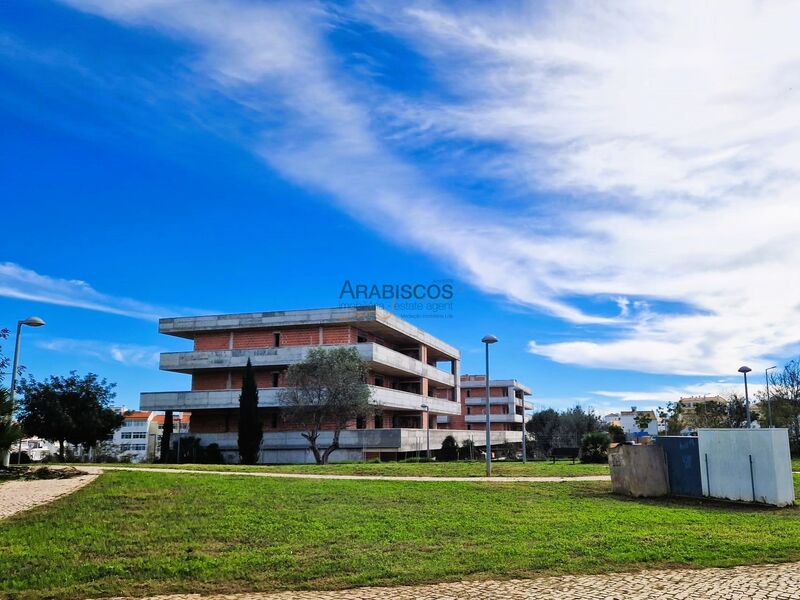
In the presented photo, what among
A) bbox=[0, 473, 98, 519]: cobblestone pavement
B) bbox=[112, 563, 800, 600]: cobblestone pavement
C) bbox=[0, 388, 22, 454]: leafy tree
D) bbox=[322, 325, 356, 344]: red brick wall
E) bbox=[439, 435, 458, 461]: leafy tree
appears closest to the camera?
bbox=[112, 563, 800, 600]: cobblestone pavement

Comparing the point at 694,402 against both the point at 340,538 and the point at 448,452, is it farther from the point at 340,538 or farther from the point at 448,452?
the point at 340,538

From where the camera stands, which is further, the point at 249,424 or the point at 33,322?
the point at 249,424

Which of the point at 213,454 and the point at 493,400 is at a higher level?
the point at 493,400

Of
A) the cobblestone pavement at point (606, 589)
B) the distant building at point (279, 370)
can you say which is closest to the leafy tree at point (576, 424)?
the distant building at point (279, 370)

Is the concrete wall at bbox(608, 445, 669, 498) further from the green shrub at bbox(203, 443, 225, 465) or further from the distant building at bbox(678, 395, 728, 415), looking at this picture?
the distant building at bbox(678, 395, 728, 415)

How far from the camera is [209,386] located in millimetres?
50312

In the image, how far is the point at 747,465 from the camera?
15.2m

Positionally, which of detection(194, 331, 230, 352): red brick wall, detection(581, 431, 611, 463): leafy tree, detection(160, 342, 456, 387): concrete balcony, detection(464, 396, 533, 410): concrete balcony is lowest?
detection(581, 431, 611, 463): leafy tree

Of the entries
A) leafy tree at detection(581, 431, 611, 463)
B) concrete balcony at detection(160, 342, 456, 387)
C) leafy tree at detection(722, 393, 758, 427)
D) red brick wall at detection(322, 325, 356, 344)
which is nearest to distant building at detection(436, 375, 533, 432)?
leafy tree at detection(722, 393, 758, 427)

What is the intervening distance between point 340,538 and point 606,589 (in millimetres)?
4379

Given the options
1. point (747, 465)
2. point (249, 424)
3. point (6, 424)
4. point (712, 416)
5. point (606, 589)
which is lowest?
point (606, 589)

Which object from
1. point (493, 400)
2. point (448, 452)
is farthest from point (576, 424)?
point (448, 452)

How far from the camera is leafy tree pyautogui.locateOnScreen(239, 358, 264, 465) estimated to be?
42.1 meters

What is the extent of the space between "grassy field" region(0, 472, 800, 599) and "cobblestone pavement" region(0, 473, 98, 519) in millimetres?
568
